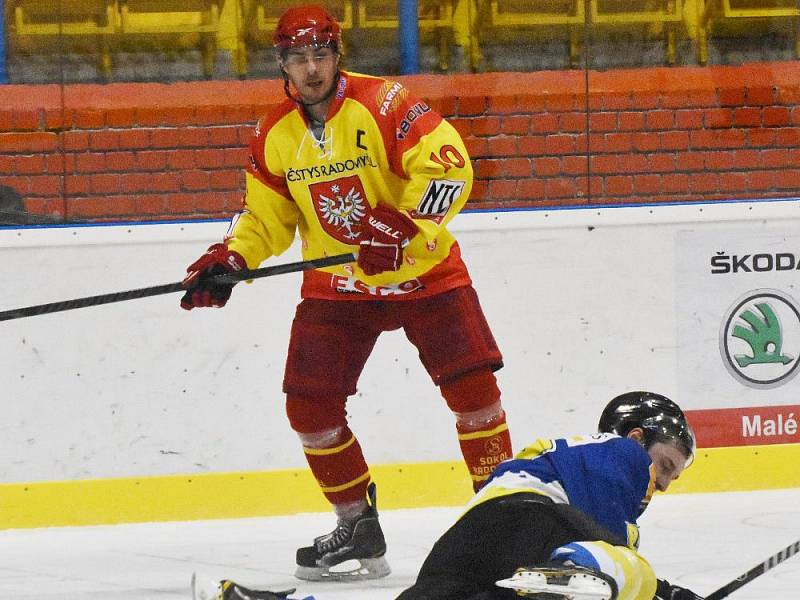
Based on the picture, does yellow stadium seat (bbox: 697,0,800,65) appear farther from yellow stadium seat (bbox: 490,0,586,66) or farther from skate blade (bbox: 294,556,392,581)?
skate blade (bbox: 294,556,392,581)

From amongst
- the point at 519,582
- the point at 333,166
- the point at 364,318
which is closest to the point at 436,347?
the point at 364,318

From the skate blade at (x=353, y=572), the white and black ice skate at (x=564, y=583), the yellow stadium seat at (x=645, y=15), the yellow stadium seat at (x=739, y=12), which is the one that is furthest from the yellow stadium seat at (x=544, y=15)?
the white and black ice skate at (x=564, y=583)

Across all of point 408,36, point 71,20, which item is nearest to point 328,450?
point 408,36

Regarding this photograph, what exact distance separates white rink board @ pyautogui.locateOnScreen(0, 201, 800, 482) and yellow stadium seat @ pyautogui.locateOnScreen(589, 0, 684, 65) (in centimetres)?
57

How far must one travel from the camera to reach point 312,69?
3.68 m

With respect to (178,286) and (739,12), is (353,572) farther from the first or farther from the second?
(739,12)

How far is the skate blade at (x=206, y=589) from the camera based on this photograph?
9.32 feet

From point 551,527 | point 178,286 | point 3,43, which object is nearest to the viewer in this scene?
point 551,527

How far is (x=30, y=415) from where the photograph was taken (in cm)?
453

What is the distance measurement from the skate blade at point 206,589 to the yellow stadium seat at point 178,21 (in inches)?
90.4

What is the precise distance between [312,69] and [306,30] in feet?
0.29

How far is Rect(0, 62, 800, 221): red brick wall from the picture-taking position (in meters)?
4.77

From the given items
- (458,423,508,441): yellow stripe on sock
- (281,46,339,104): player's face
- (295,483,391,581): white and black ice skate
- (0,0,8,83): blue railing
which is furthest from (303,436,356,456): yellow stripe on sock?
(0,0,8,83): blue railing

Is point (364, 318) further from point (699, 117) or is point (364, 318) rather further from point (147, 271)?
point (699, 117)
